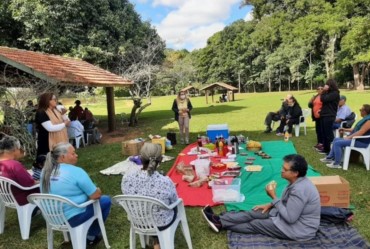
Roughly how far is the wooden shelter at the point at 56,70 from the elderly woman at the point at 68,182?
6.49m

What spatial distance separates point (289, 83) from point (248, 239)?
53318 mm

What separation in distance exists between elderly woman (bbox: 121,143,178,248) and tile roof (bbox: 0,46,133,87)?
23.1 ft

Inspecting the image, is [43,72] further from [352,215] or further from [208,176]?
[352,215]

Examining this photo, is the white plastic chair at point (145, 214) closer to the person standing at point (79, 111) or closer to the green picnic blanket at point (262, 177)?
the green picnic blanket at point (262, 177)

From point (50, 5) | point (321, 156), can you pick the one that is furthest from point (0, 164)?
point (50, 5)

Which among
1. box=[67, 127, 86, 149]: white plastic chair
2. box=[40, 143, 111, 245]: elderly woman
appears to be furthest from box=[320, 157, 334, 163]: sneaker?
box=[67, 127, 86, 149]: white plastic chair

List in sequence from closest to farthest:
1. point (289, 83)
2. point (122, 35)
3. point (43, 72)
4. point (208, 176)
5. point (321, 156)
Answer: point (208, 176) < point (321, 156) < point (43, 72) < point (122, 35) < point (289, 83)

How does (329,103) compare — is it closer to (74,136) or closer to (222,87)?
(74,136)

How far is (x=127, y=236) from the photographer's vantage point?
4219 mm

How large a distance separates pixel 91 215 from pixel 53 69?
7.90m

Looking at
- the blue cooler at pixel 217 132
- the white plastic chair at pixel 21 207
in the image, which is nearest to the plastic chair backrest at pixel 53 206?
the white plastic chair at pixel 21 207

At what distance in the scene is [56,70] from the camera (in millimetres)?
10477

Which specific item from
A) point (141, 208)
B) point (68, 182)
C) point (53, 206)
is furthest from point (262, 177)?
point (53, 206)

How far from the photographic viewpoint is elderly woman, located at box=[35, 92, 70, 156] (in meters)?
5.86
